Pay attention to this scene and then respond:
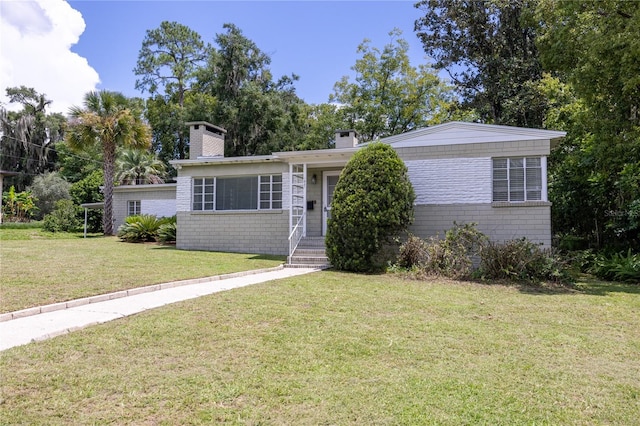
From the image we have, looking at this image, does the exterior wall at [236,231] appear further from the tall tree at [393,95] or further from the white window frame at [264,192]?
the tall tree at [393,95]

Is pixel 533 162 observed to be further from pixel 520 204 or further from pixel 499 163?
pixel 520 204

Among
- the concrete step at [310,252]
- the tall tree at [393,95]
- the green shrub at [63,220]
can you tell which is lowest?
the concrete step at [310,252]

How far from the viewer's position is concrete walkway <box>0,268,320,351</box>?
479 centimetres

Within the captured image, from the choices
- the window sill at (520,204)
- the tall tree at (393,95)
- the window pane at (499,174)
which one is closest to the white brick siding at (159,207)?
the tall tree at (393,95)

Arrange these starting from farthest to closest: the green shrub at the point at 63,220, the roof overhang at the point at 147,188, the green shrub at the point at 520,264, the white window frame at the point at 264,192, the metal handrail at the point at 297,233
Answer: the green shrub at the point at 63,220 → the roof overhang at the point at 147,188 → the white window frame at the point at 264,192 → the metal handrail at the point at 297,233 → the green shrub at the point at 520,264

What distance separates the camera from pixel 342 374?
12.6 feet

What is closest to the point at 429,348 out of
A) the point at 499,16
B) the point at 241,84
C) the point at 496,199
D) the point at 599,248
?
the point at 496,199

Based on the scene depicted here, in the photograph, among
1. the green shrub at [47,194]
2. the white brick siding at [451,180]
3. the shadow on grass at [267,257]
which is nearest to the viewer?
the white brick siding at [451,180]

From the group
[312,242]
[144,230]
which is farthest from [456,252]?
[144,230]

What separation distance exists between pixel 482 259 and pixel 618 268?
393cm

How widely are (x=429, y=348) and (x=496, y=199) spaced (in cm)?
858

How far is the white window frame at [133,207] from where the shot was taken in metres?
23.1

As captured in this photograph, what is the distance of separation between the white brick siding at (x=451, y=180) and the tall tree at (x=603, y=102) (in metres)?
3.23

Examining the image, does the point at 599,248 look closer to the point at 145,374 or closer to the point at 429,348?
the point at 429,348
